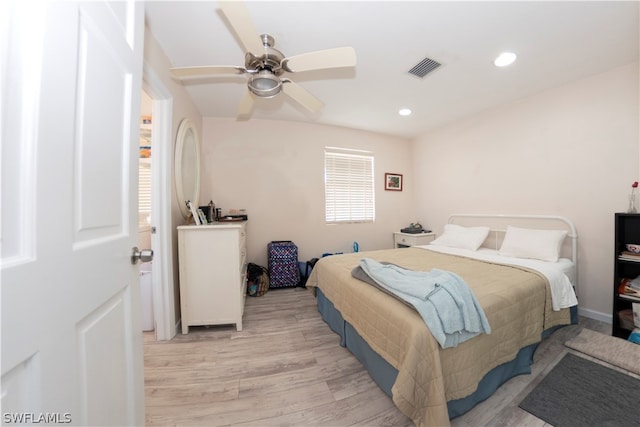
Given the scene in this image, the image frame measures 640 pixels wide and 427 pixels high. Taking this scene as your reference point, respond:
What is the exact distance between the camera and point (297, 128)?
11.5 feet

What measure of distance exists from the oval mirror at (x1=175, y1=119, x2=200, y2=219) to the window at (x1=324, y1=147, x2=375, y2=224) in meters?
1.88

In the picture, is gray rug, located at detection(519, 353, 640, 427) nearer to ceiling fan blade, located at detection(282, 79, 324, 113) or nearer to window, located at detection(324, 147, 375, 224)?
ceiling fan blade, located at detection(282, 79, 324, 113)

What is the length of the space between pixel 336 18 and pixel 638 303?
3294mm

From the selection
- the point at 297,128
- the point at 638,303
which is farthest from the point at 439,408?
the point at 297,128

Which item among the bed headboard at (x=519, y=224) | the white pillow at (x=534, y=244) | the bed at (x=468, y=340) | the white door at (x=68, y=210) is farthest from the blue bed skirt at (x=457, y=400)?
the white door at (x=68, y=210)

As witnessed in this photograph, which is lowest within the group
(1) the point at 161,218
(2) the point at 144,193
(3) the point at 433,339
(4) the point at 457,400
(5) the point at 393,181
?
(4) the point at 457,400

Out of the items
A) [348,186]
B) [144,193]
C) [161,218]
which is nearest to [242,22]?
[161,218]

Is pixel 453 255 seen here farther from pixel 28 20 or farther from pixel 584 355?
pixel 28 20

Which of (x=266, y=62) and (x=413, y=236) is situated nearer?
(x=266, y=62)

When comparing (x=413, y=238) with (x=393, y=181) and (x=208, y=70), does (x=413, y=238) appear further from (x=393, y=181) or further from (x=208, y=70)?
(x=208, y=70)

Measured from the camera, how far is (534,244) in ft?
7.77

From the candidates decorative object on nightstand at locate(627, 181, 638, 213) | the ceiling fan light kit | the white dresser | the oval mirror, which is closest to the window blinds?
the oval mirror

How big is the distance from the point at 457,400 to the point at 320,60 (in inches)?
84.5

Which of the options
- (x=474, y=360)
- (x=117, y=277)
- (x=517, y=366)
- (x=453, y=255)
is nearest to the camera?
(x=117, y=277)
